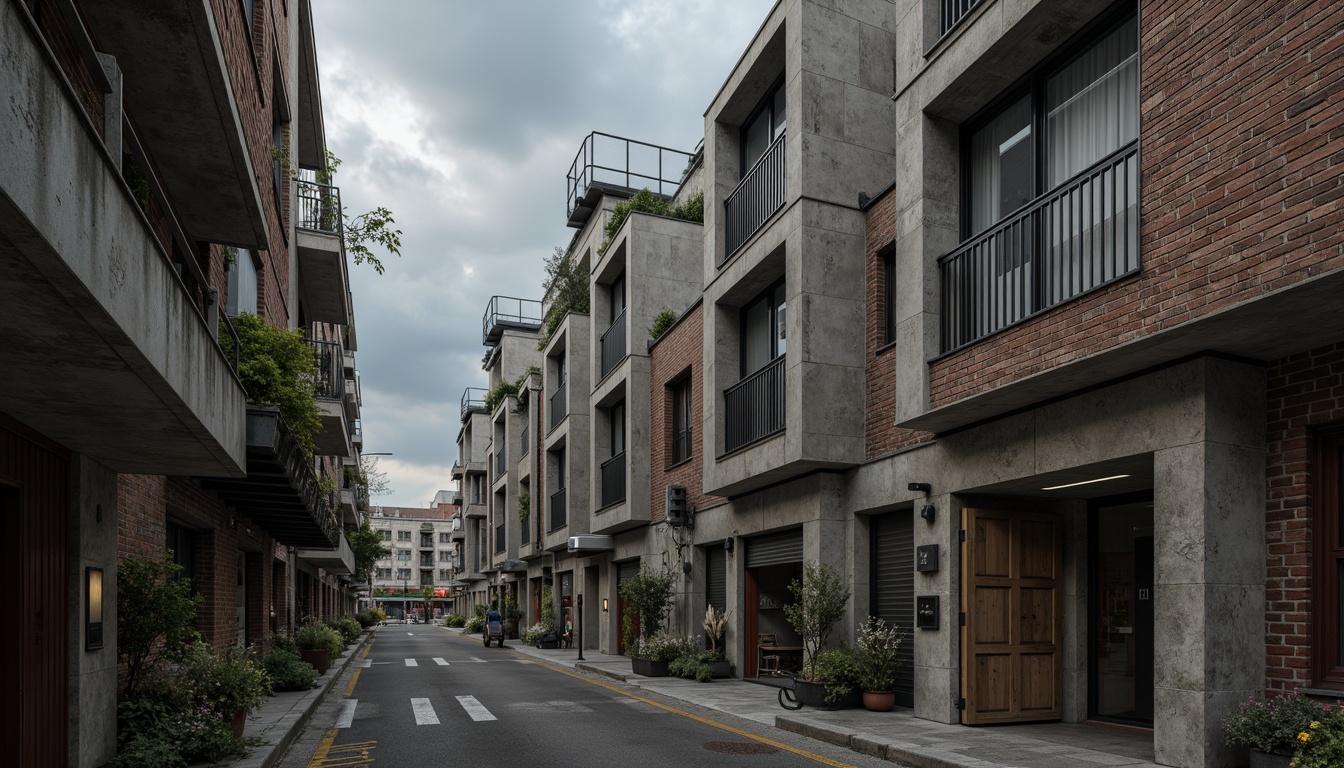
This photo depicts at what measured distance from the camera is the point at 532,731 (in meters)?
12.5

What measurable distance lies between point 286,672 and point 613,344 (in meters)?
12.7

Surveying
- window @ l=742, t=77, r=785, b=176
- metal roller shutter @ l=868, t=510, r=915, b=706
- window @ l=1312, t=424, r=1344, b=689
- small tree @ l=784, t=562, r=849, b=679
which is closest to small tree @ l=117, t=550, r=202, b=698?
small tree @ l=784, t=562, r=849, b=679

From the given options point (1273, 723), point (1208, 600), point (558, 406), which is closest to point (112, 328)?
point (1208, 600)

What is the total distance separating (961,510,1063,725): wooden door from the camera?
11.8m

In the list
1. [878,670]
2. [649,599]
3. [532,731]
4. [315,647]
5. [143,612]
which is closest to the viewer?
[143,612]

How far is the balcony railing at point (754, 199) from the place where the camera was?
16328 millimetres

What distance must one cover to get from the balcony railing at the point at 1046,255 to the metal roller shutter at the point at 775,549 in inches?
229

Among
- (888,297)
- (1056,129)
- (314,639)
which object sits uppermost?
(1056,129)

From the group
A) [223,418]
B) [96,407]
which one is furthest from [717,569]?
[96,407]

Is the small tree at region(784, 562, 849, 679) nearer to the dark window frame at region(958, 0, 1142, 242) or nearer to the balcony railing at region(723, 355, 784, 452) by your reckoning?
the balcony railing at region(723, 355, 784, 452)

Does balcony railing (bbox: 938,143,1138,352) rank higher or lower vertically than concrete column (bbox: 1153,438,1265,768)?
higher

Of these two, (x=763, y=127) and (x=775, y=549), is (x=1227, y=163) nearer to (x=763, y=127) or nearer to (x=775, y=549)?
(x=775, y=549)

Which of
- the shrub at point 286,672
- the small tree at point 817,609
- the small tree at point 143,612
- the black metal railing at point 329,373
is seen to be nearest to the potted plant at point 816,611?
the small tree at point 817,609

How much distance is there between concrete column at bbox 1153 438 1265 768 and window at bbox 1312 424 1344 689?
1.57 feet
